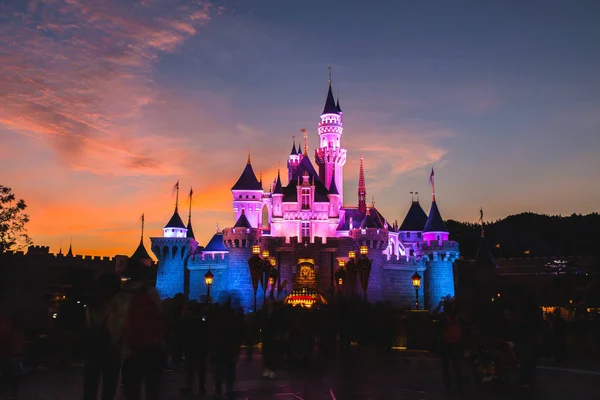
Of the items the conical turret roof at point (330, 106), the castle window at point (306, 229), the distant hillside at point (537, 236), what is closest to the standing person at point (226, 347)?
the castle window at point (306, 229)

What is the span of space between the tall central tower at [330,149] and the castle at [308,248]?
0.97 m

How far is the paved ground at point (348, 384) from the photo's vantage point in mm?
9359

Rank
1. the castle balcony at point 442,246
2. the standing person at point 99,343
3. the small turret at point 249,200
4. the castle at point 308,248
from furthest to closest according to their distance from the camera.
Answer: the small turret at point 249,200, the castle balcony at point 442,246, the castle at point 308,248, the standing person at point 99,343

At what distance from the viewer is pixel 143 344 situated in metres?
6.39

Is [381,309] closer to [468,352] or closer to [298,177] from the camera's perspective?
[468,352]

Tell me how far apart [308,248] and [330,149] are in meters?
17.1

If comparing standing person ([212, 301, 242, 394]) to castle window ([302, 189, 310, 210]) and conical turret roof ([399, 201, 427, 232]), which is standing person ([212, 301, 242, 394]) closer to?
castle window ([302, 189, 310, 210])

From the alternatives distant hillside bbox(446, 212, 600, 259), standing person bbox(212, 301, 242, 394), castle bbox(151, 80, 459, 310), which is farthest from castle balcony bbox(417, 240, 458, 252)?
standing person bbox(212, 301, 242, 394)

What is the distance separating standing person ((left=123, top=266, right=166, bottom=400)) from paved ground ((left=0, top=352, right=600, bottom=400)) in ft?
9.19

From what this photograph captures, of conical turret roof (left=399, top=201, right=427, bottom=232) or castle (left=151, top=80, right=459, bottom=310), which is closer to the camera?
castle (left=151, top=80, right=459, bottom=310)

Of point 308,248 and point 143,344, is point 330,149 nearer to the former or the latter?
point 308,248

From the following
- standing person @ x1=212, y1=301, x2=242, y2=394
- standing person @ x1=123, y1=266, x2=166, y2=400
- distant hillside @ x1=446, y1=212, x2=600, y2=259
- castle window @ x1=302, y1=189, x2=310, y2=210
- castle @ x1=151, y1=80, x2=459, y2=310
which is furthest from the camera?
distant hillside @ x1=446, y1=212, x2=600, y2=259

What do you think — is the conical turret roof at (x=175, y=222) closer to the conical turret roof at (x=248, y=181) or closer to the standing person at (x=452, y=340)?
the conical turret roof at (x=248, y=181)

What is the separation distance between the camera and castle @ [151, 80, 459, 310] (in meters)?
45.4
